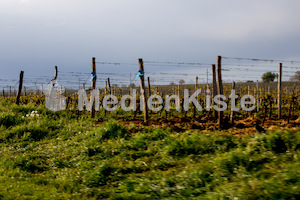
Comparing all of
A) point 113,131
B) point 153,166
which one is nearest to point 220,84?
point 113,131

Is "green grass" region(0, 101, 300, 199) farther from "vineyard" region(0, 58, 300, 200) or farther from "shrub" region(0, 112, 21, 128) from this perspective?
"shrub" region(0, 112, 21, 128)

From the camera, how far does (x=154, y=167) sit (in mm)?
6031

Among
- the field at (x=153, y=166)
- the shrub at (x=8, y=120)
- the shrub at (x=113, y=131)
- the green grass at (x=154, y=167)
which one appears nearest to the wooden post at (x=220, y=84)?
the field at (x=153, y=166)

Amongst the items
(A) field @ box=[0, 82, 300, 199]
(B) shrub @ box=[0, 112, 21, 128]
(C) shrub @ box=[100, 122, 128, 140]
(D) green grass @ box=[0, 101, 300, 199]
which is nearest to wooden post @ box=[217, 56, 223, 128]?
(A) field @ box=[0, 82, 300, 199]

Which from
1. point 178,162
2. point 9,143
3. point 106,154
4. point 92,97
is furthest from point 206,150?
point 92,97

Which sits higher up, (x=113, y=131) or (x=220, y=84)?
(x=220, y=84)

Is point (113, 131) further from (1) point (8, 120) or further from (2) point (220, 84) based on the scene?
(1) point (8, 120)

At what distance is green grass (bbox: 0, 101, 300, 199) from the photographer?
14.6 feet

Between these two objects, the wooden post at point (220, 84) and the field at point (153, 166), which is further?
the wooden post at point (220, 84)

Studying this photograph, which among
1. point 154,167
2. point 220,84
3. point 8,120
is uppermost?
point 220,84

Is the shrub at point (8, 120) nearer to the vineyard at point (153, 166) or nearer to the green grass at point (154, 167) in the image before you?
the vineyard at point (153, 166)

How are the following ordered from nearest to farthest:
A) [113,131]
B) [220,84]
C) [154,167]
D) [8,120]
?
[154,167] → [113,131] → [220,84] → [8,120]

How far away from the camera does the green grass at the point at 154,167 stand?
14.6 ft

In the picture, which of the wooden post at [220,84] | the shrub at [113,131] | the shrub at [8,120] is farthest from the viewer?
the shrub at [8,120]
